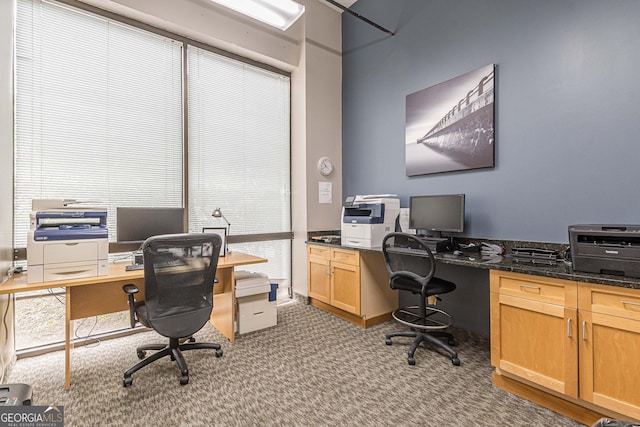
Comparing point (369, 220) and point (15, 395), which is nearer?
point (15, 395)

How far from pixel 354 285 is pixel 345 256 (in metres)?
0.32

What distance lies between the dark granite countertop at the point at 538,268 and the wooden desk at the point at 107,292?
5.99ft

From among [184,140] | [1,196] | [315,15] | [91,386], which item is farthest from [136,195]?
[315,15]

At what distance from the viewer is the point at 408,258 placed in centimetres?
259

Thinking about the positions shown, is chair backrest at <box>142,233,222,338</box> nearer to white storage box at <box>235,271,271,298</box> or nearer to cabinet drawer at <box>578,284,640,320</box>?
white storage box at <box>235,271,271,298</box>

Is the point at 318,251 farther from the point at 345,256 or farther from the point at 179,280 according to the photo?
the point at 179,280

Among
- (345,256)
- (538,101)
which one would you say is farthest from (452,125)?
(345,256)

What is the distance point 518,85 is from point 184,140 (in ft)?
10.7

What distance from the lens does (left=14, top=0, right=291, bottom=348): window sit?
2.55 m

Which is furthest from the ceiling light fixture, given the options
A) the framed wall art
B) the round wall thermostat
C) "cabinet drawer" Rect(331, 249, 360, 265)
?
"cabinet drawer" Rect(331, 249, 360, 265)

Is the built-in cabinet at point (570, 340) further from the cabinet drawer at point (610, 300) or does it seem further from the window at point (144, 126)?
the window at point (144, 126)

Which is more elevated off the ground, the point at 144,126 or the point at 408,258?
the point at 144,126

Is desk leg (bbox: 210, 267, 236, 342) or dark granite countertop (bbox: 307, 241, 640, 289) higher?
dark granite countertop (bbox: 307, 241, 640, 289)

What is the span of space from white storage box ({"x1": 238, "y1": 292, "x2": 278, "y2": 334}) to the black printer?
8.42 ft
